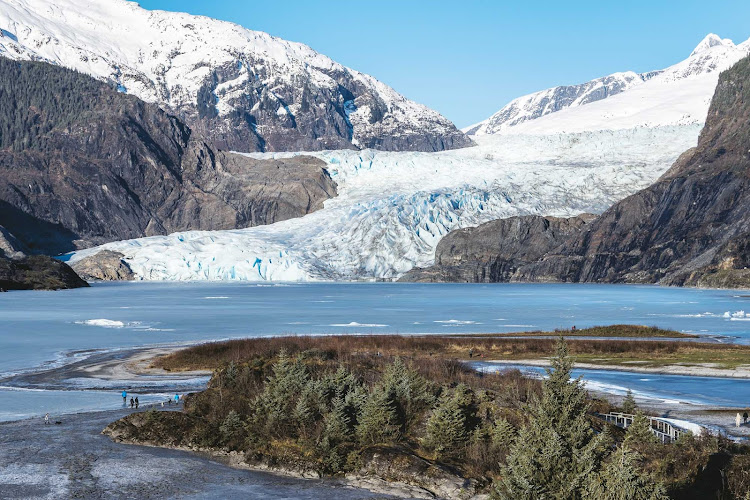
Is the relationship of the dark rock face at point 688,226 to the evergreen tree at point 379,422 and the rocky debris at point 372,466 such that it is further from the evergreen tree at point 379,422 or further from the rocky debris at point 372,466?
the rocky debris at point 372,466

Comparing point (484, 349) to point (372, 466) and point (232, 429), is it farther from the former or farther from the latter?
point (372, 466)

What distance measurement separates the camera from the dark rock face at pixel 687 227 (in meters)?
162

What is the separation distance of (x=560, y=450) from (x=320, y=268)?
170 metres

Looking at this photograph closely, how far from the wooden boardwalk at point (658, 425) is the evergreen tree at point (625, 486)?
8287 millimetres

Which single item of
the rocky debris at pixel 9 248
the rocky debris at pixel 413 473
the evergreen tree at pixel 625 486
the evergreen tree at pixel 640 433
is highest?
the rocky debris at pixel 9 248

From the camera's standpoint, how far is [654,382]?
41750 mm

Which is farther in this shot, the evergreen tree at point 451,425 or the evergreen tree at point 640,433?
the evergreen tree at point 451,425

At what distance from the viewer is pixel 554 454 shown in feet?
58.9

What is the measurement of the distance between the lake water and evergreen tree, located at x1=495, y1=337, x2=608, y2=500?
22475 millimetres

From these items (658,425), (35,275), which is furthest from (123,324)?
(35,275)

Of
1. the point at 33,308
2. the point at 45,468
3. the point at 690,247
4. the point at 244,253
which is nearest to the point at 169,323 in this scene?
the point at 33,308

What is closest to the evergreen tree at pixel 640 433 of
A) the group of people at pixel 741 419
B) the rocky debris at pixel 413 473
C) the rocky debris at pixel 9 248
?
the rocky debris at pixel 413 473

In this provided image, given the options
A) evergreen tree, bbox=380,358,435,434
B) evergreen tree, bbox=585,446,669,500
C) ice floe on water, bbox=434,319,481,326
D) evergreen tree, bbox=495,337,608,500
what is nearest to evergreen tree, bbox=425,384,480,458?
evergreen tree, bbox=380,358,435,434

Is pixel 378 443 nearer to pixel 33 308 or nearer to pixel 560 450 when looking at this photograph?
pixel 560 450
